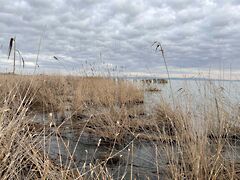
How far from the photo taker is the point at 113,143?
3.84 m

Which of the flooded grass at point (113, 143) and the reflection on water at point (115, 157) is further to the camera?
the reflection on water at point (115, 157)

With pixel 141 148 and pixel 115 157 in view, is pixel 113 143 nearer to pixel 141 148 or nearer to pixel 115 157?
pixel 141 148

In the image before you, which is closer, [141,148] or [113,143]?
[141,148]

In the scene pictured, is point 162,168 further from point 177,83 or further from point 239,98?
point 239,98

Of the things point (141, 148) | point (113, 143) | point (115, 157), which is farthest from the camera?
point (113, 143)

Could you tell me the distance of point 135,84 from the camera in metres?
8.56

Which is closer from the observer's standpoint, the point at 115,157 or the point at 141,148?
the point at 115,157

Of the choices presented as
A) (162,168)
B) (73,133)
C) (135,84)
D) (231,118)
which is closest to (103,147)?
(73,133)

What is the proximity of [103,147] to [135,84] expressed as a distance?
5.06 metres

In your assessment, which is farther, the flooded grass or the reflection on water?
the reflection on water

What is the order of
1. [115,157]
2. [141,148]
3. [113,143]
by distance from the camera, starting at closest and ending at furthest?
[115,157] < [141,148] < [113,143]

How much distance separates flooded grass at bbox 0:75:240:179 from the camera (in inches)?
80.5

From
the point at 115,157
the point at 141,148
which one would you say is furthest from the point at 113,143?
the point at 115,157

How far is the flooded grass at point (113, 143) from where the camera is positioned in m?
2.04
